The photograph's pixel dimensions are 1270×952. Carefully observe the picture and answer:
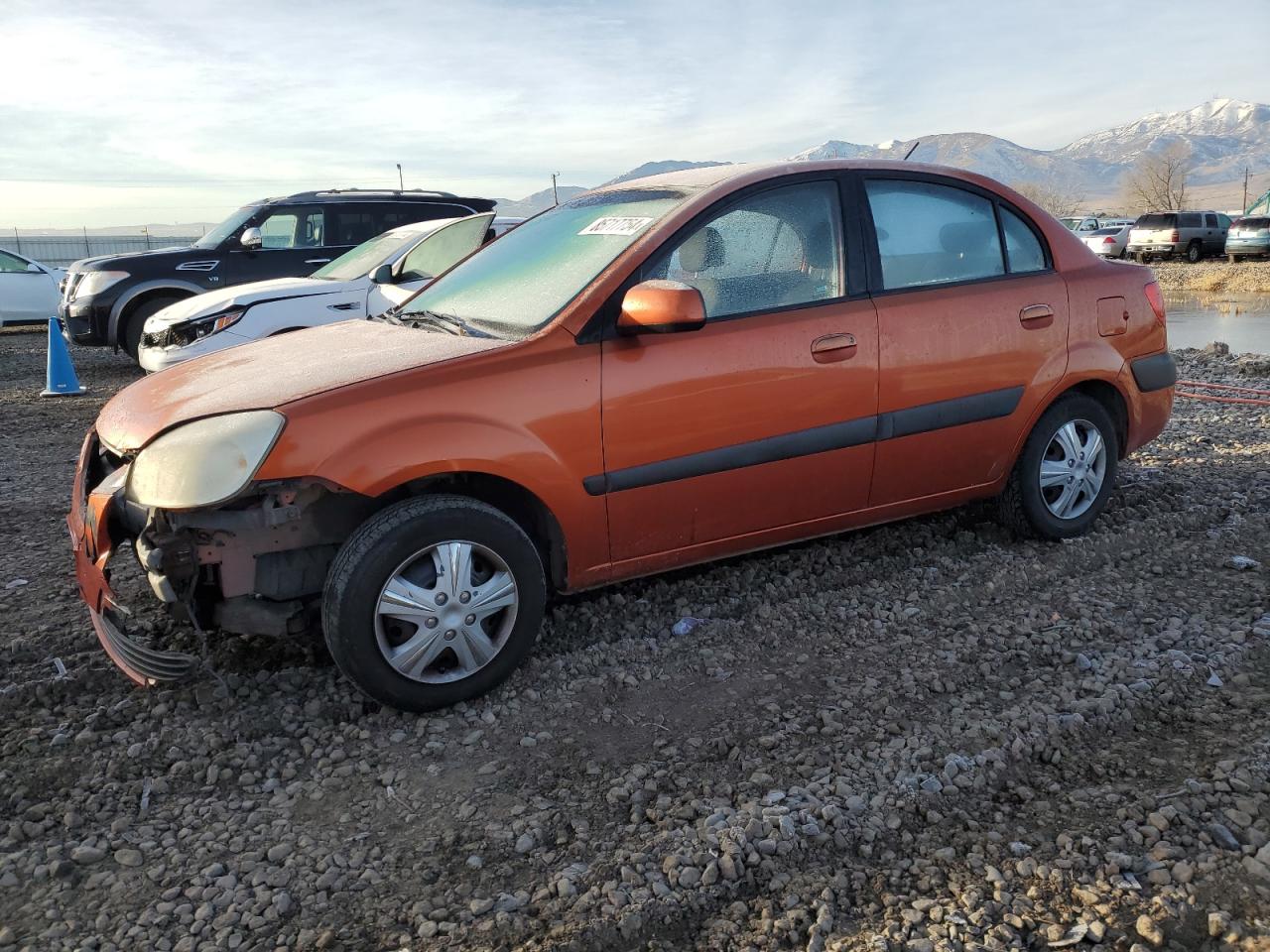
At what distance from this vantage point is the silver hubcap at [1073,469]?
182 inches

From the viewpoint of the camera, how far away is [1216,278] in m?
27.1

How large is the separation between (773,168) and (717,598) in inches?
68.2

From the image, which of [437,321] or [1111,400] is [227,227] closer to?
[437,321]

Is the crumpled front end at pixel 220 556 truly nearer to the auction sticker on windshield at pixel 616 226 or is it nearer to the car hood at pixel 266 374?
the car hood at pixel 266 374

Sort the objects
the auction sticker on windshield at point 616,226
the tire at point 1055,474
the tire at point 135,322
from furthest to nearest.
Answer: the tire at point 135,322
the tire at point 1055,474
the auction sticker on windshield at point 616,226

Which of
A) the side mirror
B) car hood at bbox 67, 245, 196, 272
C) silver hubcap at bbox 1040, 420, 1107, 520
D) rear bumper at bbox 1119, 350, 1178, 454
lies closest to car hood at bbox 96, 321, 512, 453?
the side mirror

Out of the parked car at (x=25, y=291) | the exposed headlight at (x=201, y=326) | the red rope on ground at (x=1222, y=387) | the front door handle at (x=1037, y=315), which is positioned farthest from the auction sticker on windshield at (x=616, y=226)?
the parked car at (x=25, y=291)

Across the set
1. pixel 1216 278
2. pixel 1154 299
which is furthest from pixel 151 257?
pixel 1216 278

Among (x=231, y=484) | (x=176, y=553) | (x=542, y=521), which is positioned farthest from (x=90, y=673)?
(x=542, y=521)

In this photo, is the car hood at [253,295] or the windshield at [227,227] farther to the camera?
the windshield at [227,227]

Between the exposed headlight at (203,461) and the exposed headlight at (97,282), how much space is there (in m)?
8.74

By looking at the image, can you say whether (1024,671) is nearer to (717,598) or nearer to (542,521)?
(717,598)

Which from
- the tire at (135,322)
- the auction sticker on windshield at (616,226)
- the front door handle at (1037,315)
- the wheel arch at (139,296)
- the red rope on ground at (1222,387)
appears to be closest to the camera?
the auction sticker on windshield at (616,226)

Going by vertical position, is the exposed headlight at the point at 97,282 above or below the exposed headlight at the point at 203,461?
above
